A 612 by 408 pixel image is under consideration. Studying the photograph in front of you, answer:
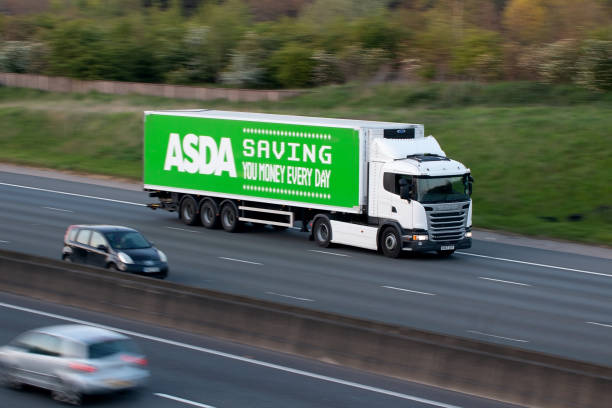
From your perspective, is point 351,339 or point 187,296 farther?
point 187,296

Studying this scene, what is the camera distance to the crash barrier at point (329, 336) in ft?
45.8

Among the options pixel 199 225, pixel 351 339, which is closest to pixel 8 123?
pixel 199 225

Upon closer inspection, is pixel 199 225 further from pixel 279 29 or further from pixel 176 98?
pixel 279 29

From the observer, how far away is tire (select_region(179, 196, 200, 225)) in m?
33.1

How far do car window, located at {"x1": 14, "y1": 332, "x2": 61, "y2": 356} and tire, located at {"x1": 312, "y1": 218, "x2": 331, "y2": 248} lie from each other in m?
16.0

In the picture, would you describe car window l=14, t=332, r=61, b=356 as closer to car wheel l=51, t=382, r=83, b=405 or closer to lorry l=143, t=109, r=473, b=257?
car wheel l=51, t=382, r=83, b=405

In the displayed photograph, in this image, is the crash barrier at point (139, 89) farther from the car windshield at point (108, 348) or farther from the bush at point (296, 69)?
the car windshield at point (108, 348)

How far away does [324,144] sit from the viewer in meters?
29.6

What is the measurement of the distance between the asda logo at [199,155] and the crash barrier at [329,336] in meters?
10.8

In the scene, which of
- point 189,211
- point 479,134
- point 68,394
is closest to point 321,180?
point 189,211

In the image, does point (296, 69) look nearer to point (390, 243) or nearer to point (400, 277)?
point (390, 243)

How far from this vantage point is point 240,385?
15234mm

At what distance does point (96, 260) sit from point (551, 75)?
34.2 metres

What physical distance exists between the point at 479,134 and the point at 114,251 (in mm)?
24618
